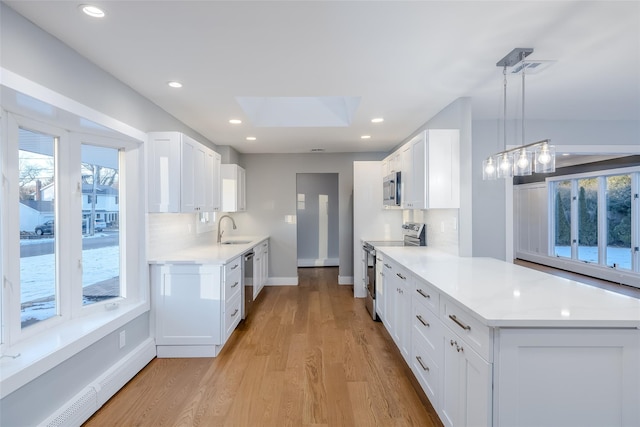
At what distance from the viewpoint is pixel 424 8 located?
1.64 meters

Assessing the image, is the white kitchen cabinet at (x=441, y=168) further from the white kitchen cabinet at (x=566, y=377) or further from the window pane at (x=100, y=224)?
the window pane at (x=100, y=224)

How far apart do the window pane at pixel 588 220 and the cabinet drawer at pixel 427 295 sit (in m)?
6.64

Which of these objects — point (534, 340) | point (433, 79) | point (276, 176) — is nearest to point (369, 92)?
point (433, 79)

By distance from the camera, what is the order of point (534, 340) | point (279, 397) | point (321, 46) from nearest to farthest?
point (534, 340), point (321, 46), point (279, 397)

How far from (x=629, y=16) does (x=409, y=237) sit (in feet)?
9.72

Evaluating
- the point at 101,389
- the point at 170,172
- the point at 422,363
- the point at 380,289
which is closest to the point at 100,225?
the point at 170,172

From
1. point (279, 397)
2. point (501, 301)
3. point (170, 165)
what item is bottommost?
point (279, 397)

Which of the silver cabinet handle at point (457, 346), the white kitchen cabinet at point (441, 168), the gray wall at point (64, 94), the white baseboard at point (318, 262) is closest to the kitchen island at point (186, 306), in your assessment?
the gray wall at point (64, 94)

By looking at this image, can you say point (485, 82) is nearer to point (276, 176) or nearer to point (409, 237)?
point (409, 237)

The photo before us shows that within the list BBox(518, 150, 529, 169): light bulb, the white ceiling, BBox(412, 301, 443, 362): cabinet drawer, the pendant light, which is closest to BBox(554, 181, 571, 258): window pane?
the white ceiling

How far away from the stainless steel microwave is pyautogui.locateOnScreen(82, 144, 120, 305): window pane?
2953 mm

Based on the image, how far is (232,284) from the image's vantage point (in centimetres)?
335

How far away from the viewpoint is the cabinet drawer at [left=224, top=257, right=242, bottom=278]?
3.09 metres

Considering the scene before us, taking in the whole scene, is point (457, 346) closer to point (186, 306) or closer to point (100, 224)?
point (186, 306)
